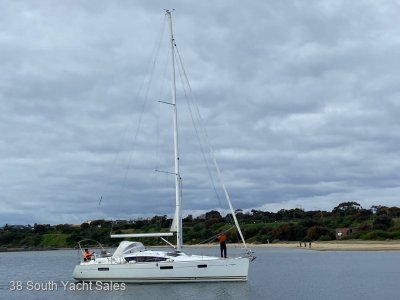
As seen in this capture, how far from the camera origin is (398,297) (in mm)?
40188

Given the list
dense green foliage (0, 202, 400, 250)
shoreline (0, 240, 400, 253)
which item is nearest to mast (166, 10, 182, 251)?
dense green foliage (0, 202, 400, 250)

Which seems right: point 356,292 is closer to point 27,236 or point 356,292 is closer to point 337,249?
point 337,249

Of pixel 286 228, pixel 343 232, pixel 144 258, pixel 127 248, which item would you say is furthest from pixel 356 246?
pixel 144 258

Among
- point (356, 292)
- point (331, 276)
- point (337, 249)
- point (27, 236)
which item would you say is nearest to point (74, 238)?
point (27, 236)

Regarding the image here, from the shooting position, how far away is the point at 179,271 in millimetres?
44719

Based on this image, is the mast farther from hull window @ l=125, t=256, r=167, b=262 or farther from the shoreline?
the shoreline

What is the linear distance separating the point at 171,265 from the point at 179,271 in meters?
0.69

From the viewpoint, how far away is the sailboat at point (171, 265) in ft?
147

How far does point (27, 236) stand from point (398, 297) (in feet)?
560

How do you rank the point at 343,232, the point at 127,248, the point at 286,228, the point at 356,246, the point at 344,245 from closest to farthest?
the point at 127,248, the point at 356,246, the point at 344,245, the point at 343,232, the point at 286,228

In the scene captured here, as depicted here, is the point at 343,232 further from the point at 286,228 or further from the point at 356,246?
the point at 356,246

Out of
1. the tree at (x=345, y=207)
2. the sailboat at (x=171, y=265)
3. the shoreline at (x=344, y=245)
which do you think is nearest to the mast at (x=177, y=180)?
the sailboat at (x=171, y=265)

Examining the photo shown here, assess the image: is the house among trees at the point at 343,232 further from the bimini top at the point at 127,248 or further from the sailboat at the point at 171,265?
the bimini top at the point at 127,248

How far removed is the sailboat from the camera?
44.7 metres
